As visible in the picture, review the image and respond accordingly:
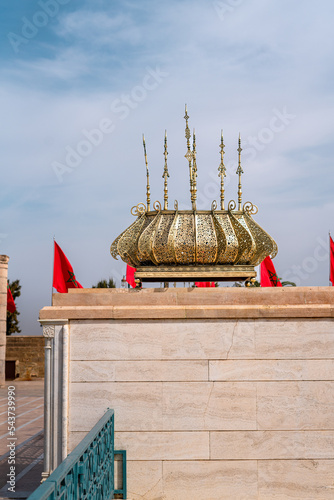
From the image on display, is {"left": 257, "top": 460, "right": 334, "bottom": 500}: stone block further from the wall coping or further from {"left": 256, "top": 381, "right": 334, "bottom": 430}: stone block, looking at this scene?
the wall coping

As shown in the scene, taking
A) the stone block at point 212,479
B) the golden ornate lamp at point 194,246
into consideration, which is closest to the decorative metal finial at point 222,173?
the golden ornate lamp at point 194,246

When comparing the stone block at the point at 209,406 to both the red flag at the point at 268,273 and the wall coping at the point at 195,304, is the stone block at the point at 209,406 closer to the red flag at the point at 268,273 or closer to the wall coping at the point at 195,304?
the wall coping at the point at 195,304

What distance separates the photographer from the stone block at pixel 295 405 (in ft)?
16.9

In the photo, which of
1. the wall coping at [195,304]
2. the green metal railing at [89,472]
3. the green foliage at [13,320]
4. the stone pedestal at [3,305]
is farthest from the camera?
the green foliage at [13,320]

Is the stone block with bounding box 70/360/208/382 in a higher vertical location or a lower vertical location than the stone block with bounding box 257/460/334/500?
higher

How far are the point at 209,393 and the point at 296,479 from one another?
3.80 ft

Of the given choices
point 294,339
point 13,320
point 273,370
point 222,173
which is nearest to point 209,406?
point 273,370

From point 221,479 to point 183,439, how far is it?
1.70 feet

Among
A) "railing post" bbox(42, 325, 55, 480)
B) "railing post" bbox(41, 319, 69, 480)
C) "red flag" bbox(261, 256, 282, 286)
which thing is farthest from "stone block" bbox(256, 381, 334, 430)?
"red flag" bbox(261, 256, 282, 286)

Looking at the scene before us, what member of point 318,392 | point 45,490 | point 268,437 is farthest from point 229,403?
point 45,490

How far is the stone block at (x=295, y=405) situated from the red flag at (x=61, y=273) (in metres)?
5.84

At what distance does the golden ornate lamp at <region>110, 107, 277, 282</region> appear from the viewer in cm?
595

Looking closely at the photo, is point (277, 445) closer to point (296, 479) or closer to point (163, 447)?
point (296, 479)

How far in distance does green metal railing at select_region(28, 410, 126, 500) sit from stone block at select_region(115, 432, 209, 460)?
108mm
